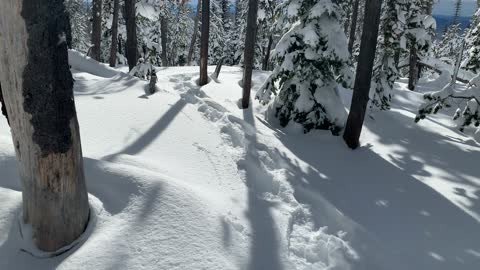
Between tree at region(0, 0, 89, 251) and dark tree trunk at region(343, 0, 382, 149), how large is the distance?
24.7 ft

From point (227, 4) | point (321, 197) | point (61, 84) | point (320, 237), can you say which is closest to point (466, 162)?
point (321, 197)

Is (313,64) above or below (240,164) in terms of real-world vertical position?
above

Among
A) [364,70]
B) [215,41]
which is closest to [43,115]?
[364,70]

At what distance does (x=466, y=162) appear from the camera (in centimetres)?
916

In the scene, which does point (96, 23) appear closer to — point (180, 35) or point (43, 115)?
point (43, 115)

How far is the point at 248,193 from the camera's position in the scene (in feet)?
19.6

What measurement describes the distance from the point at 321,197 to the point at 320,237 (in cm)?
151

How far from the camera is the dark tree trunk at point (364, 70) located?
8.85 metres

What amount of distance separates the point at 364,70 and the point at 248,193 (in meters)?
4.99

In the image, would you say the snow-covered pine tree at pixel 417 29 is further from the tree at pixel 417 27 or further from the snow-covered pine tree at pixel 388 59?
the snow-covered pine tree at pixel 388 59

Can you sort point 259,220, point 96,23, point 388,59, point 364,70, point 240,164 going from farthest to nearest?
point 96,23 < point 388,59 < point 364,70 < point 240,164 < point 259,220

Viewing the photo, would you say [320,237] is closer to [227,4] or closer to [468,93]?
[468,93]

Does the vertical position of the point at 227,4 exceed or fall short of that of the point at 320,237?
it exceeds it

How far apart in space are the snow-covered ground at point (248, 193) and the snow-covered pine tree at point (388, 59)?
84.5 inches
